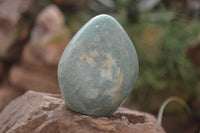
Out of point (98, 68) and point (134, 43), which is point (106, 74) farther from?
point (134, 43)

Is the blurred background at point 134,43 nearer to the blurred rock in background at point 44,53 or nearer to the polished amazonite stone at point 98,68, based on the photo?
the blurred rock in background at point 44,53

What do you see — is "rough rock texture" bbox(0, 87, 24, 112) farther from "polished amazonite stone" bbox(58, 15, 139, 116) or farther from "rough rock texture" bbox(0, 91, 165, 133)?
"polished amazonite stone" bbox(58, 15, 139, 116)

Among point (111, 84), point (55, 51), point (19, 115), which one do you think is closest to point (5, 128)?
point (19, 115)

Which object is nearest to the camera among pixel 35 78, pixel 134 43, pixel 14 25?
pixel 134 43

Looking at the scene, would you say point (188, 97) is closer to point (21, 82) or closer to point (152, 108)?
point (152, 108)

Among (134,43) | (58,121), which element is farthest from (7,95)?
(58,121)
